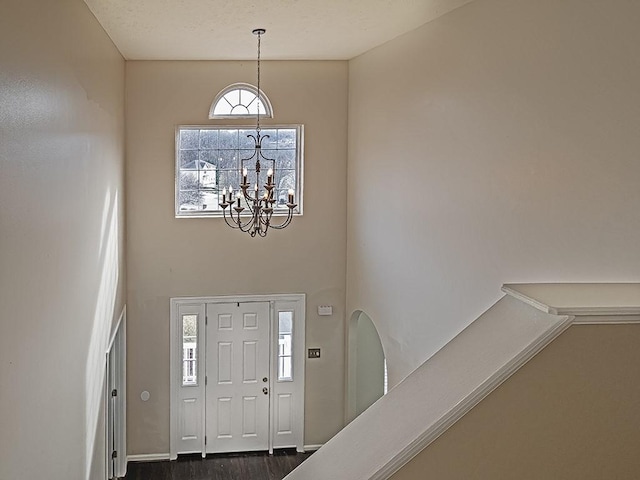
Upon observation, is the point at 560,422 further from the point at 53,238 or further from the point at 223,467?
the point at 223,467

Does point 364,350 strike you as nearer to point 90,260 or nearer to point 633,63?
point 90,260

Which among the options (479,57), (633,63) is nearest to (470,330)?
(633,63)

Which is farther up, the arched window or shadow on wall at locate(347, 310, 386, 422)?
the arched window

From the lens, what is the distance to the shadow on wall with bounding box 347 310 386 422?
8.59 meters

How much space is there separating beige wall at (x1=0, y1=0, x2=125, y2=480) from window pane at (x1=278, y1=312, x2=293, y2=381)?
103 inches

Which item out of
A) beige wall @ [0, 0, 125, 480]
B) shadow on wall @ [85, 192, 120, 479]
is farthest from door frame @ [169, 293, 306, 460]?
beige wall @ [0, 0, 125, 480]

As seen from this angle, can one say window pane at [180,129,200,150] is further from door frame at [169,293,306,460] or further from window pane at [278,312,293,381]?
window pane at [278,312,293,381]

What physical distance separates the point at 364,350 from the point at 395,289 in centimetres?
212

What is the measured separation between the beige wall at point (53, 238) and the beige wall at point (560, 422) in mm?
1882

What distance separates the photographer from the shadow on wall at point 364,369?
8.59 meters

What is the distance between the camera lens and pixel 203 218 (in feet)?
27.1

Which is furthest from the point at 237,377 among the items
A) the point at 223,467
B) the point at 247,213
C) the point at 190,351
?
the point at 247,213

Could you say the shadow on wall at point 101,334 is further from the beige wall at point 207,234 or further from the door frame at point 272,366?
the door frame at point 272,366

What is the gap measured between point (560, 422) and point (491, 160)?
8.38 ft
